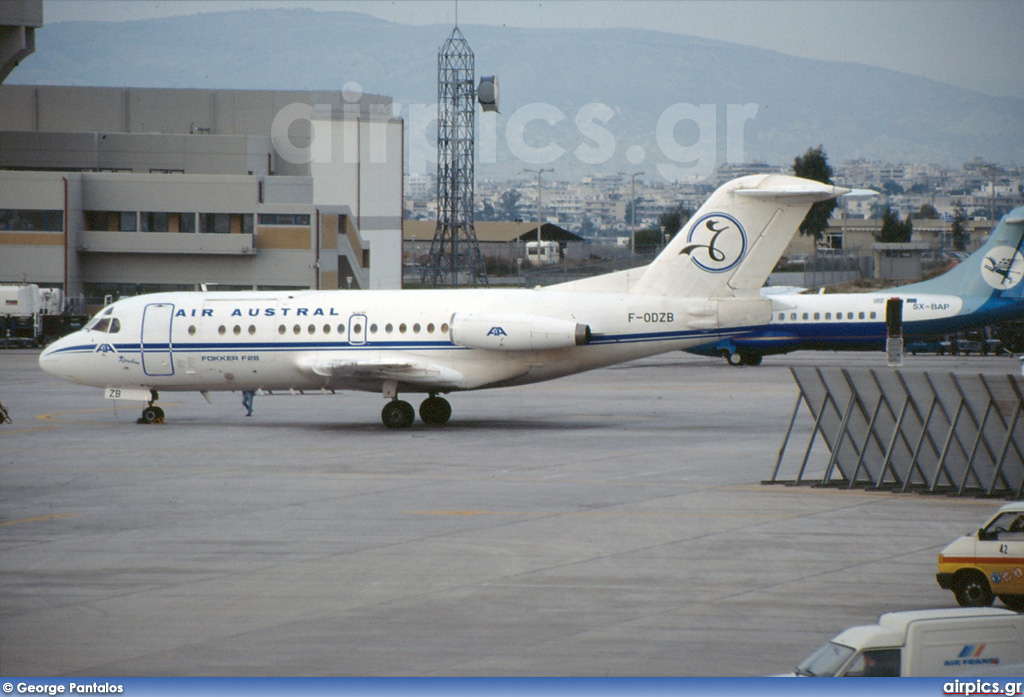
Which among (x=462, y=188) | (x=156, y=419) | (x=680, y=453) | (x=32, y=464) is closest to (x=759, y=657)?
(x=680, y=453)

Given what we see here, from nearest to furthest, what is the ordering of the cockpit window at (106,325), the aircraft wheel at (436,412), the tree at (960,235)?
the aircraft wheel at (436,412), the cockpit window at (106,325), the tree at (960,235)

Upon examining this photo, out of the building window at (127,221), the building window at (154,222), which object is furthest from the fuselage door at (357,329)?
the building window at (127,221)

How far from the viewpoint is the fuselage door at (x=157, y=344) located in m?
31.6

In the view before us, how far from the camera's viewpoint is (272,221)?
7644cm

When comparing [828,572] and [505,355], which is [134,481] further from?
[828,572]

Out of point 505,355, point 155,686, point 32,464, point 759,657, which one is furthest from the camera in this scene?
point 505,355

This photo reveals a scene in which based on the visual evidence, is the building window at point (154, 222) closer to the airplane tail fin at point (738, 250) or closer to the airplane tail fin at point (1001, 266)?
the airplane tail fin at point (1001, 266)

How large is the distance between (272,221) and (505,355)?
49816mm

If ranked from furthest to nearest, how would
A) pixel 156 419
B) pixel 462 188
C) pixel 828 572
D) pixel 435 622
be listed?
pixel 462 188
pixel 156 419
pixel 828 572
pixel 435 622

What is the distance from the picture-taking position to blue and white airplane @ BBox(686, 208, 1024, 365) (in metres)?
48.2

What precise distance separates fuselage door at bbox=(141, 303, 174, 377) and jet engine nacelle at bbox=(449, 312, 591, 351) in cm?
847

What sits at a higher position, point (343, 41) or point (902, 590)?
point (343, 41)

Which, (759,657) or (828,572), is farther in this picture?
(828,572)

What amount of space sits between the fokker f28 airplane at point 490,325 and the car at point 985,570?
1671 centimetres
